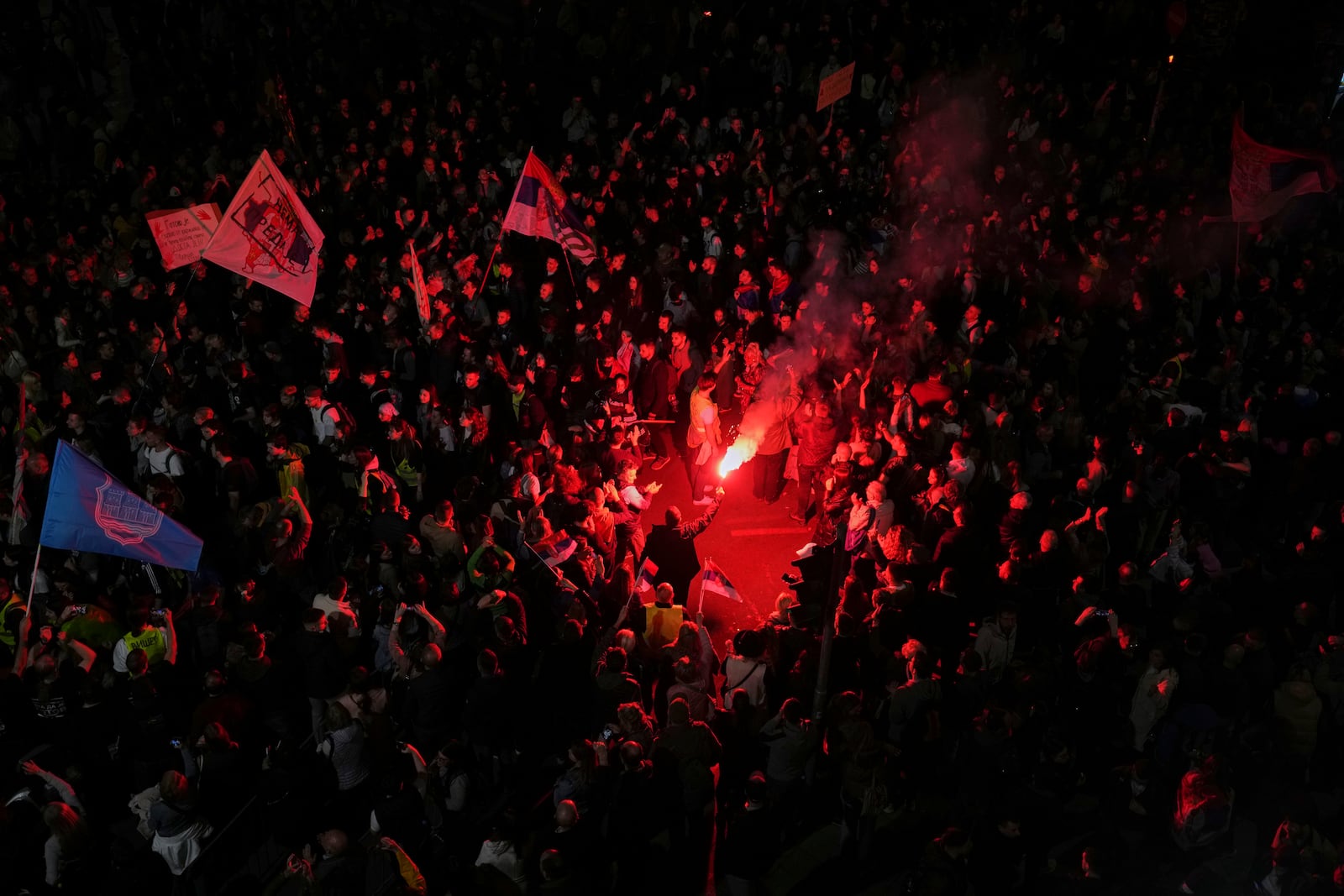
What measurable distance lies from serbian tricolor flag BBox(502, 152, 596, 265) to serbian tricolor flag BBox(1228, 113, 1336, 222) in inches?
360

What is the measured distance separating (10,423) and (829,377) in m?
9.47

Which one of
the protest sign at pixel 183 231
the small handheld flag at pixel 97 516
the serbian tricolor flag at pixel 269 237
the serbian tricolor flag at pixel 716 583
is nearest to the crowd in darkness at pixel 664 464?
the serbian tricolor flag at pixel 716 583

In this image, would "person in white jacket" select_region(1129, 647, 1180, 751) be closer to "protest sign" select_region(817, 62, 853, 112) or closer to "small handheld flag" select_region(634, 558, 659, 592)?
"small handheld flag" select_region(634, 558, 659, 592)

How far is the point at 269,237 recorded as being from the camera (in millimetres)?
9141

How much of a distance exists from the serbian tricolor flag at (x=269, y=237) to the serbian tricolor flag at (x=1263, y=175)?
40.2ft

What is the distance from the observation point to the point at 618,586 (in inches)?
313

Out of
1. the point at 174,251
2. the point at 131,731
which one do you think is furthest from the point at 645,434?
the point at 131,731

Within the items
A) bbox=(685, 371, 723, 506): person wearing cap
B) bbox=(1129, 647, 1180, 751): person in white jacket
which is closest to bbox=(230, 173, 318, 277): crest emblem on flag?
bbox=(685, 371, 723, 506): person wearing cap

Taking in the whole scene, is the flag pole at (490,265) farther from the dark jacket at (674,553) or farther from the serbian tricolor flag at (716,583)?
the serbian tricolor flag at (716,583)

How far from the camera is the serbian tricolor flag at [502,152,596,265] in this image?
1067 centimetres

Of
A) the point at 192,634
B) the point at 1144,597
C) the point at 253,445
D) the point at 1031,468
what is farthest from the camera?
the point at 1031,468

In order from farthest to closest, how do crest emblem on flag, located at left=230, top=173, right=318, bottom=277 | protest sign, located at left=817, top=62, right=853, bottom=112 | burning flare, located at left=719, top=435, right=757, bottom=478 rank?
protest sign, located at left=817, top=62, right=853, bottom=112 → burning flare, located at left=719, top=435, right=757, bottom=478 → crest emblem on flag, located at left=230, top=173, right=318, bottom=277

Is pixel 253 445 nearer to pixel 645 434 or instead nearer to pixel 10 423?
pixel 10 423

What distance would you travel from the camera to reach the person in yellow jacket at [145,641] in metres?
6.49
